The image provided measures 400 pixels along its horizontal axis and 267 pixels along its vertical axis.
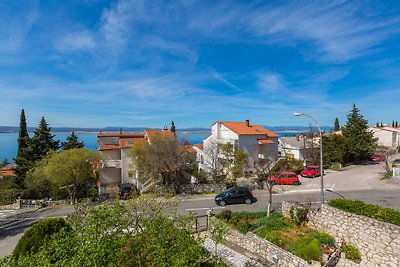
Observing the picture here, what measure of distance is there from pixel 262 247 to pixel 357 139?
119 ft

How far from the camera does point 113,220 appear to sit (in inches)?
352

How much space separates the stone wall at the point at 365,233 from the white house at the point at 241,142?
19.3 m

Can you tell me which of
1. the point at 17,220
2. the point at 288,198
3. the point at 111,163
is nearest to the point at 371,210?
the point at 288,198

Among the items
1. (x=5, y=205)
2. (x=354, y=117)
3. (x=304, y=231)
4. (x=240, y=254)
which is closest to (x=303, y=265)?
(x=240, y=254)

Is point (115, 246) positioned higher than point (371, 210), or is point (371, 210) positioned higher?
point (115, 246)

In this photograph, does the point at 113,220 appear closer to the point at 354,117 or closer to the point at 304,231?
the point at 304,231

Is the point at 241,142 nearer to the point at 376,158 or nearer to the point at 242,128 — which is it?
the point at 242,128

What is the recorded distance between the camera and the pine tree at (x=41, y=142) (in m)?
34.9

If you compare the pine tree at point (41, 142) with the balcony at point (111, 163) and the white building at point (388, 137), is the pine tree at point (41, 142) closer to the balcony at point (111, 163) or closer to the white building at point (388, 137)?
the balcony at point (111, 163)

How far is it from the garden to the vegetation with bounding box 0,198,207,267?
7.73 meters

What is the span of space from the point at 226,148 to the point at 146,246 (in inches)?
1064

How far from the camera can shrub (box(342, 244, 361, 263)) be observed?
45.2 ft

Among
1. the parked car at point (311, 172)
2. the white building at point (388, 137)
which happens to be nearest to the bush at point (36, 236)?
the parked car at point (311, 172)

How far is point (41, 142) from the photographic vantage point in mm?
35438
